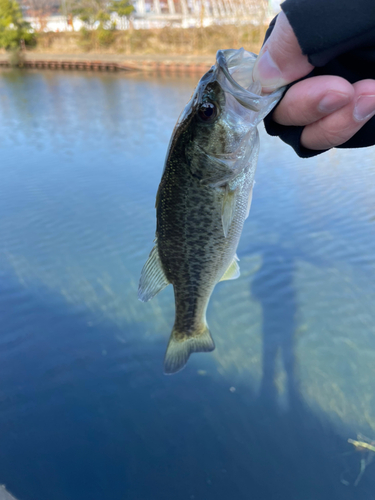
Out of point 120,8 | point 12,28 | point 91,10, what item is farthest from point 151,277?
point 91,10

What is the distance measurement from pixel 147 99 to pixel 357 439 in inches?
565

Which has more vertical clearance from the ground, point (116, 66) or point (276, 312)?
point (116, 66)

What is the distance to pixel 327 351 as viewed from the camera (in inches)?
136

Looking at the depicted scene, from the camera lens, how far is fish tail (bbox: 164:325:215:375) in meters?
2.14

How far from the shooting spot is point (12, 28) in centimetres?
3531

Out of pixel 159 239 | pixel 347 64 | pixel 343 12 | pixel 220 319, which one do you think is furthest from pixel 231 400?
pixel 343 12

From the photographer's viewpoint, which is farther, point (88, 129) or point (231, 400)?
point (88, 129)

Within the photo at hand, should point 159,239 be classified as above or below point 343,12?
below

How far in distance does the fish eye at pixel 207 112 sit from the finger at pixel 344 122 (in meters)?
0.39

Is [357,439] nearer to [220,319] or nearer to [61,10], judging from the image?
[220,319]

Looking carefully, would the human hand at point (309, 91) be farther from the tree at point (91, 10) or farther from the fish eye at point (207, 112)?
the tree at point (91, 10)

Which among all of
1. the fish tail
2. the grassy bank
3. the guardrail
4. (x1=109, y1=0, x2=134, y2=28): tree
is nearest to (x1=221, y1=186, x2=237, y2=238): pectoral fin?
the fish tail

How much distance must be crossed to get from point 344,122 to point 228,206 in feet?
1.87

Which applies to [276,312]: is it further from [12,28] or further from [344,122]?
[12,28]
